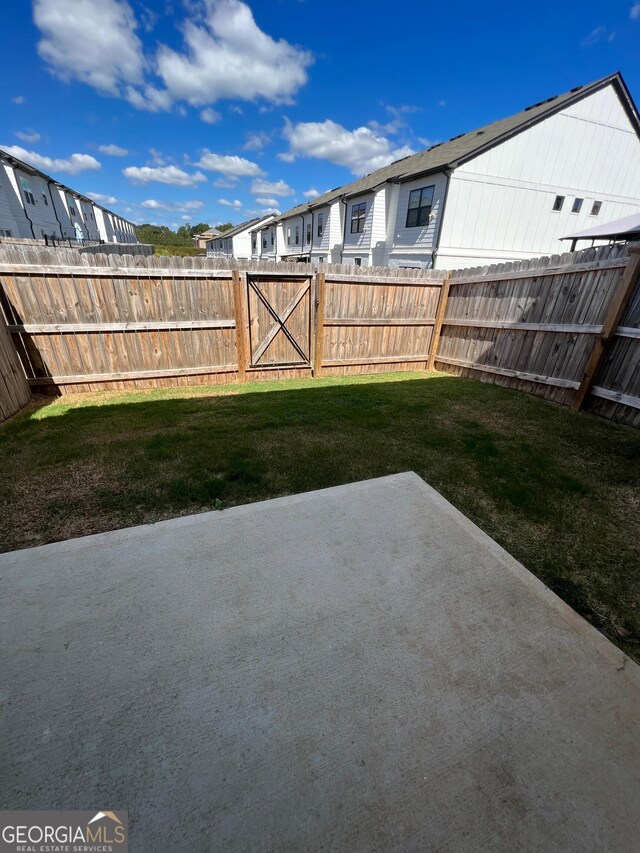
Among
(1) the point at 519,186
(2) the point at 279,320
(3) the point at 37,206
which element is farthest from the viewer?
(3) the point at 37,206

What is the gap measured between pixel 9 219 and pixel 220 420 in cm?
2552

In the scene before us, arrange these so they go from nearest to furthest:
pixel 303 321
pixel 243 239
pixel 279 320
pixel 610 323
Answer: pixel 610 323 → pixel 279 320 → pixel 303 321 → pixel 243 239

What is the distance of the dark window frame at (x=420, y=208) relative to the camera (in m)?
13.9

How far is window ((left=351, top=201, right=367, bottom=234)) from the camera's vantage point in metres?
17.3

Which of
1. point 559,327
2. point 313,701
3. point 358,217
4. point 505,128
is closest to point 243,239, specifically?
point 358,217

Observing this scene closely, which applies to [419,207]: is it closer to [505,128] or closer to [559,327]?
[505,128]

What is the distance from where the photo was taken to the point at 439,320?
779 cm

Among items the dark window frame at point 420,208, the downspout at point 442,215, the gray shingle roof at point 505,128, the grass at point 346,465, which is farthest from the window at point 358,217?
the grass at point 346,465

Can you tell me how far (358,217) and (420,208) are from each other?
4525mm

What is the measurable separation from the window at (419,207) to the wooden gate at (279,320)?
10.8 metres

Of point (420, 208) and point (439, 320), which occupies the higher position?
point (420, 208)

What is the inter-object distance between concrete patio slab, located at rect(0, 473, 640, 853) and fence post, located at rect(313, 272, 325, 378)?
17.2 ft

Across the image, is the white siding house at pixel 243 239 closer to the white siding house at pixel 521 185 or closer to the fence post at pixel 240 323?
the white siding house at pixel 521 185

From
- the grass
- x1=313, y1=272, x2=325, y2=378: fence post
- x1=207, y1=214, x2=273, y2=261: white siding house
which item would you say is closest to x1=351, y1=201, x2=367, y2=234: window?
x1=313, y1=272, x2=325, y2=378: fence post
